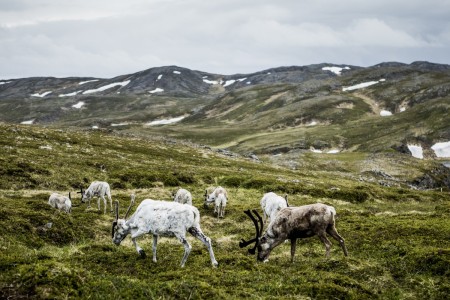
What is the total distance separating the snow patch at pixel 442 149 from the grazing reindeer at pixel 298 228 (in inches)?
4797

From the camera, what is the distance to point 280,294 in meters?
12.8

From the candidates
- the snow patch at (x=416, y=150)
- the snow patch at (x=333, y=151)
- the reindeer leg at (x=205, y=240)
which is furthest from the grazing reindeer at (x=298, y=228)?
the snow patch at (x=416, y=150)

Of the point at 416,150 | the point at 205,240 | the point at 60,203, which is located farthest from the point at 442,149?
the point at 205,240

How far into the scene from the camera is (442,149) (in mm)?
124250

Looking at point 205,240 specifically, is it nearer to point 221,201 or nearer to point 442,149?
point 221,201

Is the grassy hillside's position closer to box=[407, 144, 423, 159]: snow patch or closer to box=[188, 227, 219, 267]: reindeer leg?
box=[188, 227, 219, 267]: reindeer leg

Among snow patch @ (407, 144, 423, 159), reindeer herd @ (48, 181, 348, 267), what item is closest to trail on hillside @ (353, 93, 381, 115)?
snow patch @ (407, 144, 423, 159)

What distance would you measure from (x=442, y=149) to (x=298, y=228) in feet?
411

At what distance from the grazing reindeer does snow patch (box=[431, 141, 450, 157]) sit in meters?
122

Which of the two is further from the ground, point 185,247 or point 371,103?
point 371,103

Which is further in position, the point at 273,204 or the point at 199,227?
the point at 273,204

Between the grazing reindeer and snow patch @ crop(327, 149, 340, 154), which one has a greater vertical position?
the grazing reindeer

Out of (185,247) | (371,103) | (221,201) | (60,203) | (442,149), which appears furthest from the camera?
(371,103)

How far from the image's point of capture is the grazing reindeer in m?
17.2
